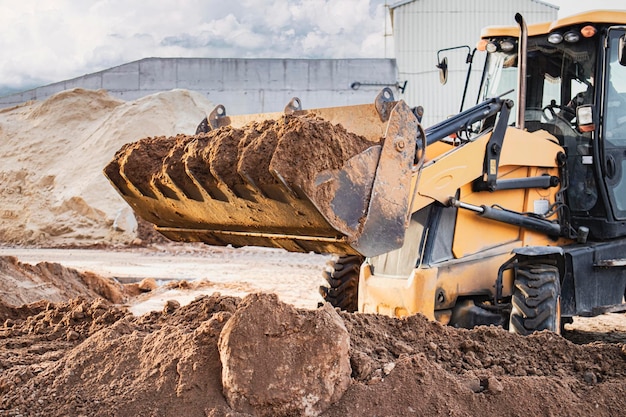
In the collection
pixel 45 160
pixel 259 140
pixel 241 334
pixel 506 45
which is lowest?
pixel 45 160

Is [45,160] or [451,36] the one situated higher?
[451,36]

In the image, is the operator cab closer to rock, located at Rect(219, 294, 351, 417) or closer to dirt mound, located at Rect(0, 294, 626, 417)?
dirt mound, located at Rect(0, 294, 626, 417)

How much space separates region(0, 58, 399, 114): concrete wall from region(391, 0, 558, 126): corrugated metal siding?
794 millimetres

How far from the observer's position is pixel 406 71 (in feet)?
→ 84.8

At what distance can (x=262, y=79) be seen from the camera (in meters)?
26.0

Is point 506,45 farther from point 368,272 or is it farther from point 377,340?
point 377,340

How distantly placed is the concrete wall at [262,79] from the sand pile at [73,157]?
87 cm

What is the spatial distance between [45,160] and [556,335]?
2099cm

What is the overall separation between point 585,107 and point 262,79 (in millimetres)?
19904

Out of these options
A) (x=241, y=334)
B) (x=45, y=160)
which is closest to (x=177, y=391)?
(x=241, y=334)

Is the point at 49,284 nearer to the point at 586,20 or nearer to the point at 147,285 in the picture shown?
the point at 147,285

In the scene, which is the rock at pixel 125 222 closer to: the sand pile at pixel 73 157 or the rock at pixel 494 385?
the sand pile at pixel 73 157

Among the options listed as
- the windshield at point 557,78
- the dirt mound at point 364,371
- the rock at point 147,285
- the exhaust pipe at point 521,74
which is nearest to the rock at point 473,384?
the dirt mound at point 364,371

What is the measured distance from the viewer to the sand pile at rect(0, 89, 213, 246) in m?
20.1
